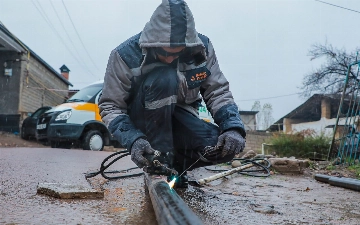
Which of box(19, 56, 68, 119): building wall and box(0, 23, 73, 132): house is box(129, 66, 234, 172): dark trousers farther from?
box(19, 56, 68, 119): building wall

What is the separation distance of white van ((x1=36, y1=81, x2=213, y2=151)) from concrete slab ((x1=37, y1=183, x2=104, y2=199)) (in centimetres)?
547

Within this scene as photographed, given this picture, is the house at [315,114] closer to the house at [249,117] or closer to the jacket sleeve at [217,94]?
the house at [249,117]

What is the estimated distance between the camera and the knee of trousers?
2336 millimetres

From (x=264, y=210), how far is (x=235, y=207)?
189 mm

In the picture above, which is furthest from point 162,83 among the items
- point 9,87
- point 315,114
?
point 315,114

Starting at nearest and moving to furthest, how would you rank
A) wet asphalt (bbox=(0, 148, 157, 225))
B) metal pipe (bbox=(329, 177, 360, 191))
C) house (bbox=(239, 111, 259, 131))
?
1. wet asphalt (bbox=(0, 148, 157, 225))
2. metal pipe (bbox=(329, 177, 360, 191))
3. house (bbox=(239, 111, 259, 131))

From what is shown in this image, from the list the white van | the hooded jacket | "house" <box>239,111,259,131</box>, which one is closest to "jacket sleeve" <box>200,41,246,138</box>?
Result: the hooded jacket

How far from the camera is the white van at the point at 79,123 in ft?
26.0

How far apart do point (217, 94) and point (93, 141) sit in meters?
6.19

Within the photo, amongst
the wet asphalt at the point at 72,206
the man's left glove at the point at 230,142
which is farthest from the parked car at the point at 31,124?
the man's left glove at the point at 230,142

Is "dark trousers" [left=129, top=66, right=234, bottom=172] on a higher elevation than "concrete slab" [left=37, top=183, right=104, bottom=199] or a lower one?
higher

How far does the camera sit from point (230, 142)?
2184 mm

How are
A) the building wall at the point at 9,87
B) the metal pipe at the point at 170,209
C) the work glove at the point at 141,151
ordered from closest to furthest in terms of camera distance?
the metal pipe at the point at 170,209 < the work glove at the point at 141,151 < the building wall at the point at 9,87

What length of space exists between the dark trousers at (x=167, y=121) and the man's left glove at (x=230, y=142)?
20cm
